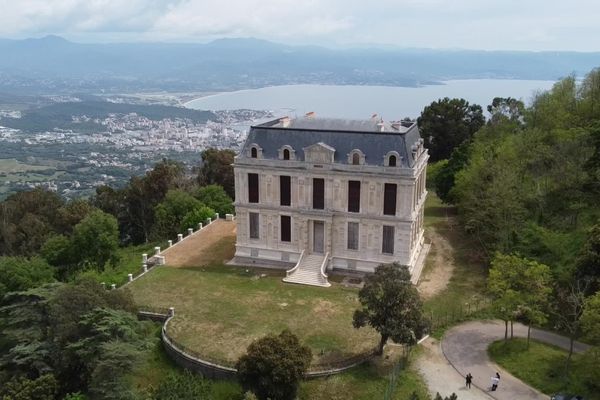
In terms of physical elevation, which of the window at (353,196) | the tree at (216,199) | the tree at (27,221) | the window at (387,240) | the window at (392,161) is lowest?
the tree at (27,221)

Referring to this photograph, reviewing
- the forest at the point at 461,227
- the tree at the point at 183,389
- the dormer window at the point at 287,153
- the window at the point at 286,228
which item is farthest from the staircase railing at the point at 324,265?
the tree at the point at 183,389

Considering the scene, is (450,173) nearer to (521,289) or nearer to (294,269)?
(294,269)

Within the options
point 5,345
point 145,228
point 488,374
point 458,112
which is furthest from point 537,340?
point 145,228

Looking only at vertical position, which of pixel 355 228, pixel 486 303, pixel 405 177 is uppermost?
pixel 405 177

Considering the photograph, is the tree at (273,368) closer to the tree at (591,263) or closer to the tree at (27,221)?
the tree at (591,263)

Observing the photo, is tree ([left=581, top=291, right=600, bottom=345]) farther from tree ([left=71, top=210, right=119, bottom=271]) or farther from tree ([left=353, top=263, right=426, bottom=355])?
tree ([left=71, top=210, right=119, bottom=271])

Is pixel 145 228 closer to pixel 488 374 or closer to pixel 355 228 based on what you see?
pixel 355 228

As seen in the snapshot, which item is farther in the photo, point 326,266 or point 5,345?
point 326,266
